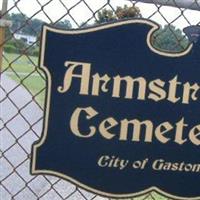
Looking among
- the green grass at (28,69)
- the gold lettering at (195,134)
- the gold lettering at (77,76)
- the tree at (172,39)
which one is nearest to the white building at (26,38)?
the green grass at (28,69)

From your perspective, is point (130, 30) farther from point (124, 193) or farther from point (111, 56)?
point (124, 193)

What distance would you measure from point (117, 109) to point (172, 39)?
1.38 ft

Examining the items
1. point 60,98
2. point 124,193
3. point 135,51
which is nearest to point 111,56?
point 135,51

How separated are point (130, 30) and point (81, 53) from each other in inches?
8.0

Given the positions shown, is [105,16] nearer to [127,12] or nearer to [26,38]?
[127,12]

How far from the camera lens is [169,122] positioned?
238 centimetres

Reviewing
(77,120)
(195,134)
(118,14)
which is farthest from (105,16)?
(195,134)

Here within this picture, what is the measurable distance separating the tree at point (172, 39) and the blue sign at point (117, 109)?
0.09m

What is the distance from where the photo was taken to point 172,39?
255 centimetres

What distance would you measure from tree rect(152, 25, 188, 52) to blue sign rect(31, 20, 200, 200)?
9cm

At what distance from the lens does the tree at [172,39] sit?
2422 mm

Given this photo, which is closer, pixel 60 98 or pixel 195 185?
pixel 60 98

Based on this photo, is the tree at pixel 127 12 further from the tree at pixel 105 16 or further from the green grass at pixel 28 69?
the green grass at pixel 28 69

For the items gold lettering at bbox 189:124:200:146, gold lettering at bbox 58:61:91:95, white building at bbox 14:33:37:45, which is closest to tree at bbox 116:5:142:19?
gold lettering at bbox 58:61:91:95
